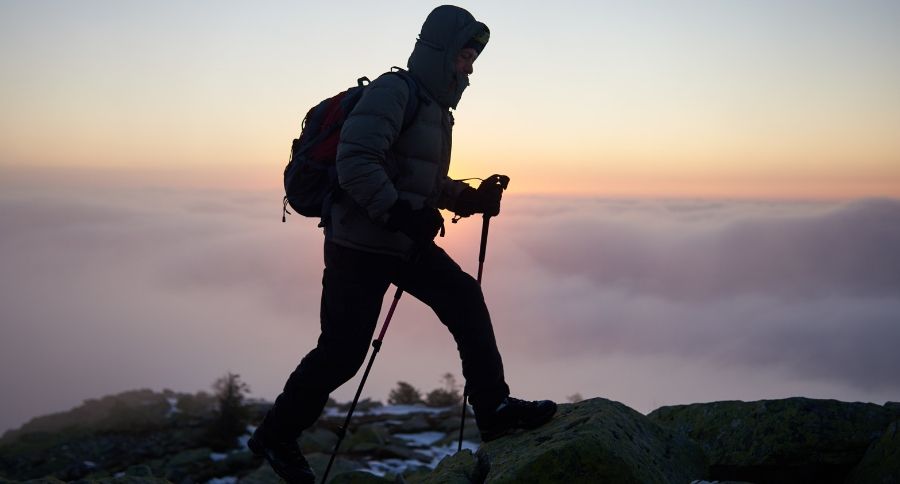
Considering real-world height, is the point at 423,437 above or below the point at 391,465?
above

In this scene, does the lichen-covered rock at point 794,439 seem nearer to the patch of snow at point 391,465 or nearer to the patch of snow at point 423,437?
the patch of snow at point 391,465

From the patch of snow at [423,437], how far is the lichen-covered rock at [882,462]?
8227mm

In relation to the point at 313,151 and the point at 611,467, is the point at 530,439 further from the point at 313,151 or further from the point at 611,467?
the point at 313,151

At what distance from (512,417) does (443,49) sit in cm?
297

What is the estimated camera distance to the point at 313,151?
6.18m

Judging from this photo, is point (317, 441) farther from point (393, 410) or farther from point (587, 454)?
point (587, 454)

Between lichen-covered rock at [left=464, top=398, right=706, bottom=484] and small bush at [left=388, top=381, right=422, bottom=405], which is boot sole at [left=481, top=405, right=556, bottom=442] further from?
small bush at [left=388, top=381, right=422, bottom=405]

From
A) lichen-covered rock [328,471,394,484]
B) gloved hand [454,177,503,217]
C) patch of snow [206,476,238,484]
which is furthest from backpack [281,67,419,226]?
patch of snow [206,476,238,484]

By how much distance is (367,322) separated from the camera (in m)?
6.23

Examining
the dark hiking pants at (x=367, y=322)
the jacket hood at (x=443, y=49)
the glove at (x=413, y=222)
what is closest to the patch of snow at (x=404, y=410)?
the dark hiking pants at (x=367, y=322)

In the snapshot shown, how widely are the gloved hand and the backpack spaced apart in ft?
3.22

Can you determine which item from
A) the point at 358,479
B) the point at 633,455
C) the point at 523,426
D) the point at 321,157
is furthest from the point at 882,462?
the point at 321,157

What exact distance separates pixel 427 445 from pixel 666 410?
614 cm

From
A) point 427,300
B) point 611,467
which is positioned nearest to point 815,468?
point 611,467
